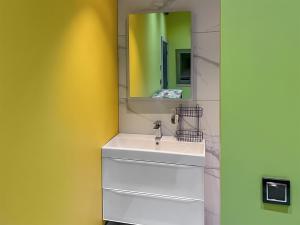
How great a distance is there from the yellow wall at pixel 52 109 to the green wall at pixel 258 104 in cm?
92

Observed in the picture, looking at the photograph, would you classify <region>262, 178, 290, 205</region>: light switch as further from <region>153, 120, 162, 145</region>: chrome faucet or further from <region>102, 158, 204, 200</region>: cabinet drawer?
<region>153, 120, 162, 145</region>: chrome faucet

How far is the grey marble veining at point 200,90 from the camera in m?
2.36

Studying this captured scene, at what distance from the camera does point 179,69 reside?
2.45 meters

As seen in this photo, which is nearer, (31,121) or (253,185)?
(253,185)

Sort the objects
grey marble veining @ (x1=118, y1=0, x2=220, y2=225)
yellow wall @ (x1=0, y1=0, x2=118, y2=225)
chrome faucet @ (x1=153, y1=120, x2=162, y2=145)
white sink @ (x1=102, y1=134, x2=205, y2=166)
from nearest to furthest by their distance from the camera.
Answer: yellow wall @ (x1=0, y1=0, x2=118, y2=225)
white sink @ (x1=102, y1=134, x2=205, y2=166)
grey marble veining @ (x1=118, y1=0, x2=220, y2=225)
chrome faucet @ (x1=153, y1=120, x2=162, y2=145)

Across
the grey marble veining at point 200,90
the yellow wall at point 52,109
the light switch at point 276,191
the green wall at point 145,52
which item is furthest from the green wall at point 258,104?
the green wall at point 145,52

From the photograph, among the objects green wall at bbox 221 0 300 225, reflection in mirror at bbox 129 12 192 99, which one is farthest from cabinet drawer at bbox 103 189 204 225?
green wall at bbox 221 0 300 225

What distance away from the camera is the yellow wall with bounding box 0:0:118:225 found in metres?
1.24

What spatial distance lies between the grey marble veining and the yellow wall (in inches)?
11.2

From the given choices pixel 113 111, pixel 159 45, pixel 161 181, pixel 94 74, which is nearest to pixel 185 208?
pixel 161 181

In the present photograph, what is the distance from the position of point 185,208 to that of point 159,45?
1398mm

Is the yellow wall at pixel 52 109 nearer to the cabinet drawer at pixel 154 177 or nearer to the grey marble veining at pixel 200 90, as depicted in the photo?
the cabinet drawer at pixel 154 177

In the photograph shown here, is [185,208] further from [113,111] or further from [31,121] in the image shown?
[31,121]

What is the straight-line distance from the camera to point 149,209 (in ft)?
7.25
